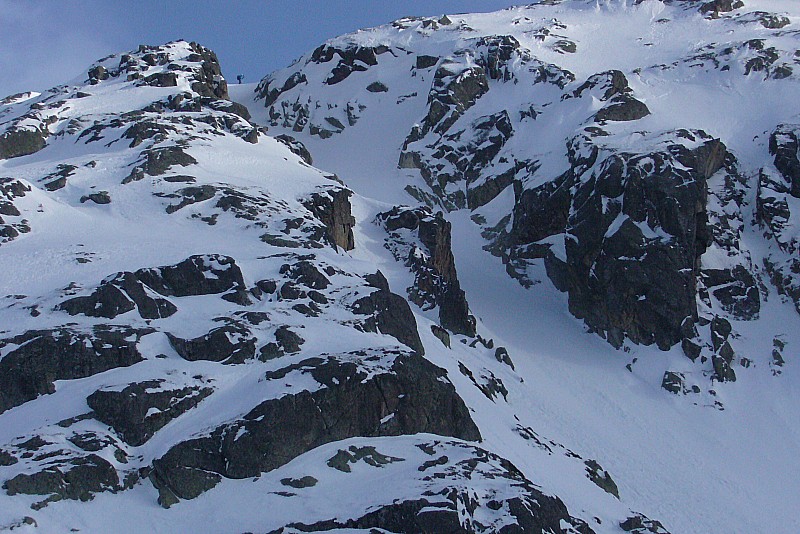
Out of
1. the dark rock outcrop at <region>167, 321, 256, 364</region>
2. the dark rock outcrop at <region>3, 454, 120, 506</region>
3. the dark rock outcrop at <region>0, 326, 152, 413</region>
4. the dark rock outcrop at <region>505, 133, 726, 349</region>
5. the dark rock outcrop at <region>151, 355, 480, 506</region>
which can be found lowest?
the dark rock outcrop at <region>505, 133, 726, 349</region>

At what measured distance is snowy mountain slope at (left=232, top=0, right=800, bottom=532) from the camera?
48.8 metres

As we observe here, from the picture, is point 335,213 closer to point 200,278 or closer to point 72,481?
point 200,278

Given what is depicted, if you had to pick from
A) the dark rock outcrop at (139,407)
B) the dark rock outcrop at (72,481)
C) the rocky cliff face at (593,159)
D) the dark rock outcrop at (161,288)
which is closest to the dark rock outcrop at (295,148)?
the rocky cliff face at (593,159)

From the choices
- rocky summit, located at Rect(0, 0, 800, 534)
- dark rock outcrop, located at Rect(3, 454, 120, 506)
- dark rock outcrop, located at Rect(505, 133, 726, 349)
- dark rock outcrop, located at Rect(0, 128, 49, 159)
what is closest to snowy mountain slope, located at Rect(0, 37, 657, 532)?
dark rock outcrop, located at Rect(3, 454, 120, 506)

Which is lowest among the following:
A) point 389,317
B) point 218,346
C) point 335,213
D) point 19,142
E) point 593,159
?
Result: point 389,317

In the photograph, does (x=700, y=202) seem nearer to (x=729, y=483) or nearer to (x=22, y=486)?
(x=729, y=483)

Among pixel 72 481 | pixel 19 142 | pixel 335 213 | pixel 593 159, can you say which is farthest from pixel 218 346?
pixel 19 142

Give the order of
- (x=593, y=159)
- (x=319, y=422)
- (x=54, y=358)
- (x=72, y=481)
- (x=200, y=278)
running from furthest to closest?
1. (x=593, y=159)
2. (x=200, y=278)
3. (x=54, y=358)
4. (x=319, y=422)
5. (x=72, y=481)

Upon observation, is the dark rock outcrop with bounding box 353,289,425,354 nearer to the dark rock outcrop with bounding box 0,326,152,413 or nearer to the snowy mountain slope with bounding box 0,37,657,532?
the snowy mountain slope with bounding box 0,37,657,532

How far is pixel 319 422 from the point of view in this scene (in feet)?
102

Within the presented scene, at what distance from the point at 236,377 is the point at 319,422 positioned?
187 inches

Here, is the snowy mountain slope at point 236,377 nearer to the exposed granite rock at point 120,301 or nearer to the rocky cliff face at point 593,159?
the exposed granite rock at point 120,301

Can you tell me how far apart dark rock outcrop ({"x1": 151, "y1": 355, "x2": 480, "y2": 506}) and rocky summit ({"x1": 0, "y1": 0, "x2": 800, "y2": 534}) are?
0.35 feet

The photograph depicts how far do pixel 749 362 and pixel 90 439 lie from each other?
1725 inches
